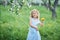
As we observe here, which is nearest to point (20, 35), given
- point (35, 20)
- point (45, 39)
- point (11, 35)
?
point (11, 35)

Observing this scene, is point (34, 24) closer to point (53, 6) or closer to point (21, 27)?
point (21, 27)

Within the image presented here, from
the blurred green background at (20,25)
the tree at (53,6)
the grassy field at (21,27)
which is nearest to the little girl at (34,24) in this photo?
the blurred green background at (20,25)

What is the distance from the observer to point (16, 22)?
7.67 meters

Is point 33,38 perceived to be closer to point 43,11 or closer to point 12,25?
point 12,25

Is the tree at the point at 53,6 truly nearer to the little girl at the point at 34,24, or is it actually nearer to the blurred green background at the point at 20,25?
the blurred green background at the point at 20,25

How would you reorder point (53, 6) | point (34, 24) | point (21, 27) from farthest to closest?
point (53, 6), point (21, 27), point (34, 24)

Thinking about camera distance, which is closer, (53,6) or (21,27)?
(21,27)

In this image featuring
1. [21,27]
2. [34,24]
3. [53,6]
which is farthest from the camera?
[53,6]

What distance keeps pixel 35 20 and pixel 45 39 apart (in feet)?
3.93

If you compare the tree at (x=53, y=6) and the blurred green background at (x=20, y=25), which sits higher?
the tree at (x=53, y=6)

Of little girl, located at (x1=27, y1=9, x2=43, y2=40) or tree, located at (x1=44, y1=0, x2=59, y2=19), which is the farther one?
tree, located at (x1=44, y1=0, x2=59, y2=19)

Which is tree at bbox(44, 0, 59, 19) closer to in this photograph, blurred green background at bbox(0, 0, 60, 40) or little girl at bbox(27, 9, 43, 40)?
blurred green background at bbox(0, 0, 60, 40)

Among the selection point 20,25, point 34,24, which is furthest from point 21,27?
point 34,24

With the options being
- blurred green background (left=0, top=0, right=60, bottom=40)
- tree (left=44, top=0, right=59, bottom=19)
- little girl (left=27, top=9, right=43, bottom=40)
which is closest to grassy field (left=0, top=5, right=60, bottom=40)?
blurred green background (left=0, top=0, right=60, bottom=40)
